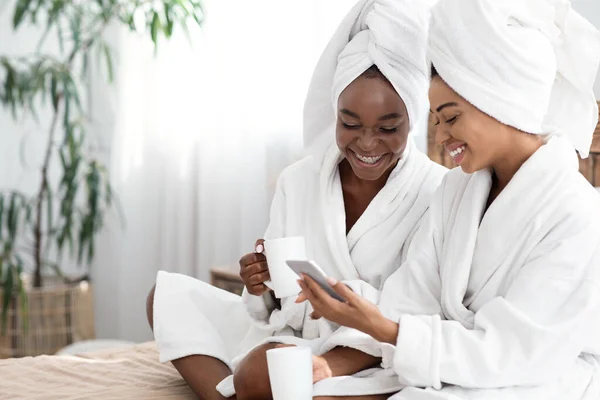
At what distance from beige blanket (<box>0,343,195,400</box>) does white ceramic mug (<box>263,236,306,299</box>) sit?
400 mm

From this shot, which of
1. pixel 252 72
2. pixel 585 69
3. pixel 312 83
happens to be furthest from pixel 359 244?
pixel 252 72

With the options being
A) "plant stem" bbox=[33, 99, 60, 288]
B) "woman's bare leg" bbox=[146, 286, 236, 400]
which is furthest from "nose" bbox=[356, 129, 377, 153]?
"plant stem" bbox=[33, 99, 60, 288]

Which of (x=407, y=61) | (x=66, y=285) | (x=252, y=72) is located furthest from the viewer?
(x=66, y=285)

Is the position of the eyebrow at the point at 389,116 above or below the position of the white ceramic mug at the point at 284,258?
above

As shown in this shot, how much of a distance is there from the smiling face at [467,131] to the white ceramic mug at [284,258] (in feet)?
1.14

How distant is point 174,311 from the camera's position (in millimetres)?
2100

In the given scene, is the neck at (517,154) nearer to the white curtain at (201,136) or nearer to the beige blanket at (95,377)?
the beige blanket at (95,377)

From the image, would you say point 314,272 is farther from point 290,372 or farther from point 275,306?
point 275,306

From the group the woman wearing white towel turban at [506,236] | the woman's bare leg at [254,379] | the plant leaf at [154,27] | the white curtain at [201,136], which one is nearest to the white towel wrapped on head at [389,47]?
the woman wearing white towel turban at [506,236]

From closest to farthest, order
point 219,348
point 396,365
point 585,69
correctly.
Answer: point 396,365, point 585,69, point 219,348

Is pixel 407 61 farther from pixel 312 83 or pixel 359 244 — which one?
pixel 359 244

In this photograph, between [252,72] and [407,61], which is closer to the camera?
[407,61]

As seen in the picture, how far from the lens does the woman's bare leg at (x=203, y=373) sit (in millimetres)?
1901

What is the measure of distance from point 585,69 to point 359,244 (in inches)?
25.0
